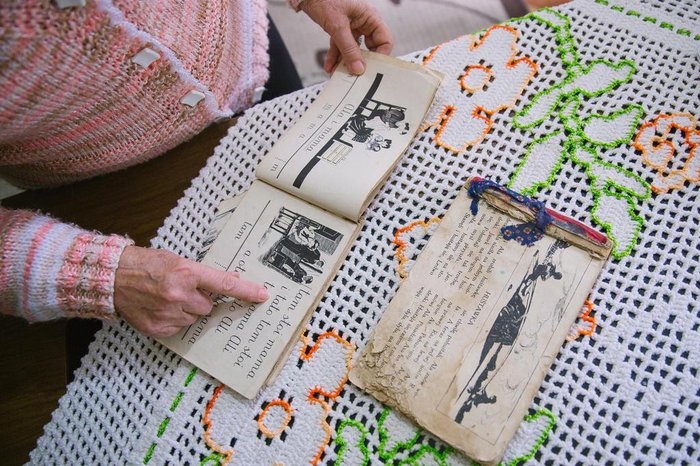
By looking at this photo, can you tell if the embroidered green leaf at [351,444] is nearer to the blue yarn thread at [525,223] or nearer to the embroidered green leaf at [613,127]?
the blue yarn thread at [525,223]

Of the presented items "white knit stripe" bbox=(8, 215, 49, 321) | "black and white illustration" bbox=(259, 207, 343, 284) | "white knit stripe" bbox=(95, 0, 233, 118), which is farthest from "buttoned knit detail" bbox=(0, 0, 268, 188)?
"black and white illustration" bbox=(259, 207, 343, 284)

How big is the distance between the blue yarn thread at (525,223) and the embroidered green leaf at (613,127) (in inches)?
4.9

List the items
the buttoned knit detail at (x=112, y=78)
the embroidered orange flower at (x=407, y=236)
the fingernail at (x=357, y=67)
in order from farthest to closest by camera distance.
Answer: the fingernail at (x=357, y=67)
the embroidered orange flower at (x=407, y=236)
the buttoned knit detail at (x=112, y=78)

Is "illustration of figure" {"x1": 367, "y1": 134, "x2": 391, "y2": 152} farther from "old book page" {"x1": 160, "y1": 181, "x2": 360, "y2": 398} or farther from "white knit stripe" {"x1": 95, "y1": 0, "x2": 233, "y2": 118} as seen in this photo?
"white knit stripe" {"x1": 95, "y1": 0, "x2": 233, "y2": 118}

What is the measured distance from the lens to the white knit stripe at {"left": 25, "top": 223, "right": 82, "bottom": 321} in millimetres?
623

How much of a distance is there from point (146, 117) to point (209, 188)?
0.13m

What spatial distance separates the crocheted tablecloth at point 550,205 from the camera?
56 centimetres

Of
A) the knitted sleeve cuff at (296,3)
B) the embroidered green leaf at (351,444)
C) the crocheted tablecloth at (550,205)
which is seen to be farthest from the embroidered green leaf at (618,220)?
the knitted sleeve cuff at (296,3)

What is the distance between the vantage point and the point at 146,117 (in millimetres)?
723

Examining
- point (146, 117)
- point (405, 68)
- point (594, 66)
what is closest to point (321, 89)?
A: point (405, 68)

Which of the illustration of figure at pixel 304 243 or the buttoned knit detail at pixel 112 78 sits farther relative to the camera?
the illustration of figure at pixel 304 243

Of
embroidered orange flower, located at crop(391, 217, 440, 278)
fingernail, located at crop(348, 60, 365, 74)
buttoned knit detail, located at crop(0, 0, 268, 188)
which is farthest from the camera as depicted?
fingernail, located at crop(348, 60, 365, 74)

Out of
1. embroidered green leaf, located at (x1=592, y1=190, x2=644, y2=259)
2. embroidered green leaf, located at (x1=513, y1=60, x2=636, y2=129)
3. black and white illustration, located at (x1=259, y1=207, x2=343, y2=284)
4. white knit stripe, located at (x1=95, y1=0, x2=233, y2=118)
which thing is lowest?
→ black and white illustration, located at (x1=259, y1=207, x2=343, y2=284)

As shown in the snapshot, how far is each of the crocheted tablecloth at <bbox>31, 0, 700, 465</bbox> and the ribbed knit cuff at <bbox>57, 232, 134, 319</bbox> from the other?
7 cm
